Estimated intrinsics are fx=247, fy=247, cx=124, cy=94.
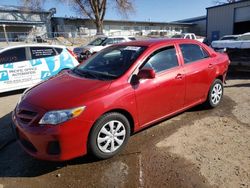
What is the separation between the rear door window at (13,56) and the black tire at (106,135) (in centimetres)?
526

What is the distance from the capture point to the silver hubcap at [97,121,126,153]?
133 inches

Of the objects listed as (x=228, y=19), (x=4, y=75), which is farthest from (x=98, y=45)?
(x=228, y=19)

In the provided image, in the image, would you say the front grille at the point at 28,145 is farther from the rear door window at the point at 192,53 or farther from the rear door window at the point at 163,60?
the rear door window at the point at 192,53

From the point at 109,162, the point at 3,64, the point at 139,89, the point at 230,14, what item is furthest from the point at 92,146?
the point at 230,14

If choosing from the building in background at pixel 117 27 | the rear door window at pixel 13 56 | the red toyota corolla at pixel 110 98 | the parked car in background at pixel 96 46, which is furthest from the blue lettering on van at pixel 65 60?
the building in background at pixel 117 27

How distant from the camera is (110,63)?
4.20 meters

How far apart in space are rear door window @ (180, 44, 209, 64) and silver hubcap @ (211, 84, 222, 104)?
722 mm

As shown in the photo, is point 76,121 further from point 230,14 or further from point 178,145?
point 230,14

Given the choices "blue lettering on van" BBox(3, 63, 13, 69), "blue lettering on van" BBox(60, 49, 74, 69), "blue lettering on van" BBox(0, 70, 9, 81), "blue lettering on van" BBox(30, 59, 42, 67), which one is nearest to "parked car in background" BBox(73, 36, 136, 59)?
"blue lettering on van" BBox(60, 49, 74, 69)

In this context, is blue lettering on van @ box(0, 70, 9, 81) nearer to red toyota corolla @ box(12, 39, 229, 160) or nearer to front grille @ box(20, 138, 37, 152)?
red toyota corolla @ box(12, 39, 229, 160)

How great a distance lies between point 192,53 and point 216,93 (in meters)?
1.15

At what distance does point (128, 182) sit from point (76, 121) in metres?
0.98

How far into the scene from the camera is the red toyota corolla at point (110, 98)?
3.08 m

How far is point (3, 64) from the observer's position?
7227 mm
